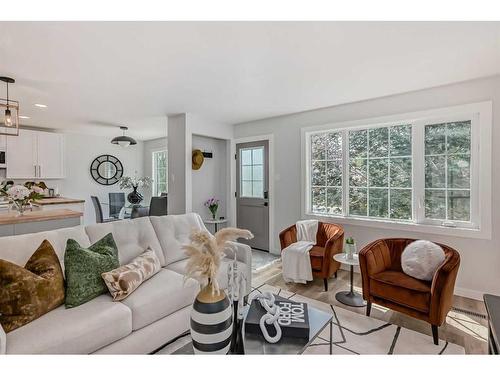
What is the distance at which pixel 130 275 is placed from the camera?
6.10 ft

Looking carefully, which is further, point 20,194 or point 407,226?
point 407,226

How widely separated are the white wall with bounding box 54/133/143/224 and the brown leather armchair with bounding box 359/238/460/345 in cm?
602

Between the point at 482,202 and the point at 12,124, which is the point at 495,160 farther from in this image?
the point at 12,124

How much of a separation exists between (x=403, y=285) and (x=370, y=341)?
534 millimetres

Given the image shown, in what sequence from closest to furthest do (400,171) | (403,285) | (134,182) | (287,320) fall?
(287,320) → (403,285) → (400,171) → (134,182)

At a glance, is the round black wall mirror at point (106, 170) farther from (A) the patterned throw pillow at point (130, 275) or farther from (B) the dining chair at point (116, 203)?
(A) the patterned throw pillow at point (130, 275)

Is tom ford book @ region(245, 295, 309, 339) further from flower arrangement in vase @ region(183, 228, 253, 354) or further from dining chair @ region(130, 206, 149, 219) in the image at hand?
dining chair @ region(130, 206, 149, 219)

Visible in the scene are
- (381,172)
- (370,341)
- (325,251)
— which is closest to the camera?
(370,341)

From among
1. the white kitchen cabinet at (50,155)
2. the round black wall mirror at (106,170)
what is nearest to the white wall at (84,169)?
the round black wall mirror at (106,170)

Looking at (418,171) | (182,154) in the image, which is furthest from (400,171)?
(182,154)

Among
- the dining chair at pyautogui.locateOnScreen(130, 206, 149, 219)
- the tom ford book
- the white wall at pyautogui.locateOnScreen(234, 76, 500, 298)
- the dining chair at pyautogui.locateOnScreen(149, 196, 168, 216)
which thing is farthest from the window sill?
the dining chair at pyautogui.locateOnScreen(130, 206, 149, 219)

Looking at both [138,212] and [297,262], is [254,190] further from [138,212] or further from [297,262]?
[138,212]

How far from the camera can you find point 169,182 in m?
4.37
